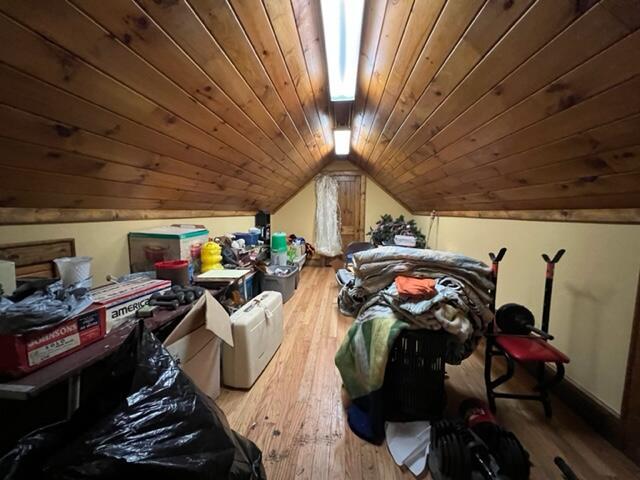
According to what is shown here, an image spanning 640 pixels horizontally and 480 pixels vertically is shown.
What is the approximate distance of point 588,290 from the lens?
1489 mm

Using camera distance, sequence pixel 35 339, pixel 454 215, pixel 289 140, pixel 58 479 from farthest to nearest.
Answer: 1. pixel 454 215
2. pixel 289 140
3. pixel 35 339
4. pixel 58 479

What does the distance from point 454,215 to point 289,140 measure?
2194mm

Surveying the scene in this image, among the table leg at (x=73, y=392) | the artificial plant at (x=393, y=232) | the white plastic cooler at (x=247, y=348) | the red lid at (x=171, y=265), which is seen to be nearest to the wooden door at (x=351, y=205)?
the artificial plant at (x=393, y=232)

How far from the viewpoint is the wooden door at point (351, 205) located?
201 inches

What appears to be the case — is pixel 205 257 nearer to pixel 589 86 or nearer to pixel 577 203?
pixel 589 86

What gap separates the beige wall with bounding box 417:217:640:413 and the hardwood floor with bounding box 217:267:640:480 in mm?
278

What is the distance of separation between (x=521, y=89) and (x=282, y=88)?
1246 mm

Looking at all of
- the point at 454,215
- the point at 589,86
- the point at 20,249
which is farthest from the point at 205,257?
the point at 454,215

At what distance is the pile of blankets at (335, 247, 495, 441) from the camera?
1259 millimetres

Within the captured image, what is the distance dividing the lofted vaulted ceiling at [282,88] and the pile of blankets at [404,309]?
2.43 ft

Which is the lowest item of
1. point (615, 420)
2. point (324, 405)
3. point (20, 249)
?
point (324, 405)

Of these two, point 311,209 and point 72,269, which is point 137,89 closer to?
point 72,269

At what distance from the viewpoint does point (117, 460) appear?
55cm

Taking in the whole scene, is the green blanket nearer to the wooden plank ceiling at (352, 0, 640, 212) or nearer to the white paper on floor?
the white paper on floor
